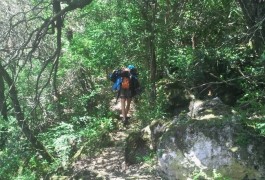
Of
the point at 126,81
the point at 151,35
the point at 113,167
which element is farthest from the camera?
the point at 126,81

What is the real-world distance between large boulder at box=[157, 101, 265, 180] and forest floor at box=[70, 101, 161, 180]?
2.98 ft

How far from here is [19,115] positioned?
7.89 m

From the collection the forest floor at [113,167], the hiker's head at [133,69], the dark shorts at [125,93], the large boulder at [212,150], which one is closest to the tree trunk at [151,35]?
the hiker's head at [133,69]

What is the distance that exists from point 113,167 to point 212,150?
3.01 metres

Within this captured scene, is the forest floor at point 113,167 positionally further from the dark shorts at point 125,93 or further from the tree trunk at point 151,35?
the tree trunk at point 151,35

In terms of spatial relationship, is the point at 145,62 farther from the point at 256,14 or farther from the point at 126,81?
the point at 256,14

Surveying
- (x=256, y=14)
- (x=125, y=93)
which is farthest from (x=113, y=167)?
(x=256, y=14)

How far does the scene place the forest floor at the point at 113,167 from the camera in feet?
21.6

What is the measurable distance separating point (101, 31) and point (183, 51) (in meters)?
1.87

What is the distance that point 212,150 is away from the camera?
505 cm

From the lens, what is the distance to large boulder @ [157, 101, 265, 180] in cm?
482

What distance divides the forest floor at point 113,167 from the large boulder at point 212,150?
91 cm

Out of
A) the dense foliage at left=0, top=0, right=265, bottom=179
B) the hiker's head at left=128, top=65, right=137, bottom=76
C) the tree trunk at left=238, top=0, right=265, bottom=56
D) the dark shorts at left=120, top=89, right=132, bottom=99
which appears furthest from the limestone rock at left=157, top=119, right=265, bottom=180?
the dark shorts at left=120, top=89, right=132, bottom=99

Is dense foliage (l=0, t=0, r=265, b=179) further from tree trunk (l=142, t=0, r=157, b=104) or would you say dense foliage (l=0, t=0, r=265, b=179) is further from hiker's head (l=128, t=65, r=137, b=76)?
hiker's head (l=128, t=65, r=137, b=76)
